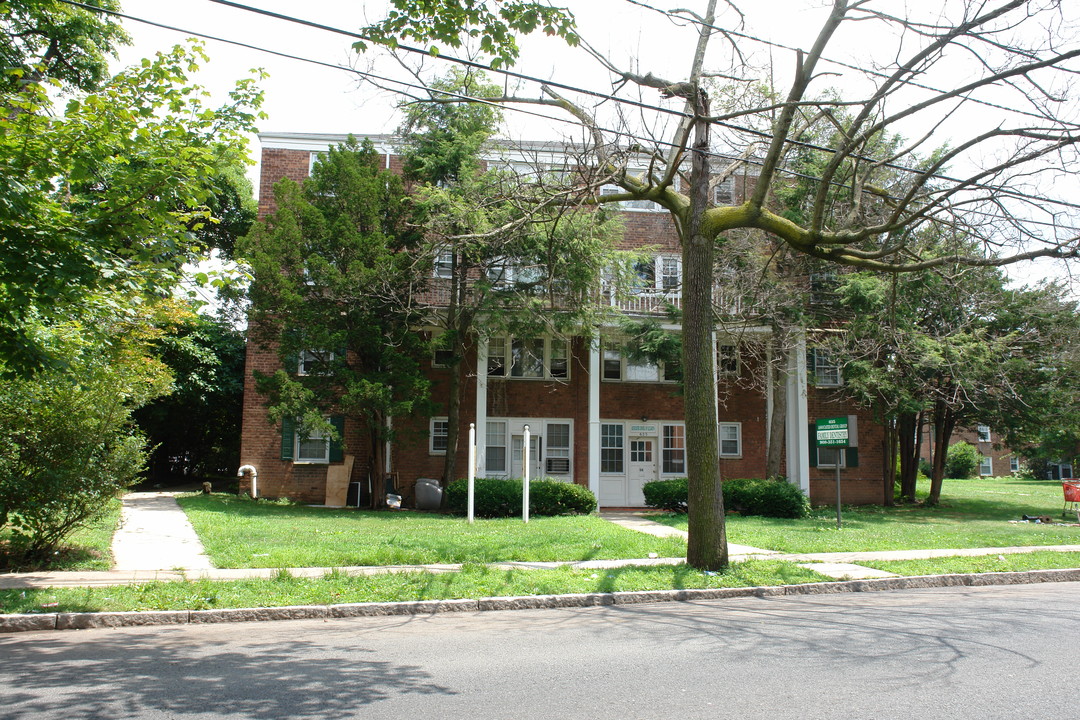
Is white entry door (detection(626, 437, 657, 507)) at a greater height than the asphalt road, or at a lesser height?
greater

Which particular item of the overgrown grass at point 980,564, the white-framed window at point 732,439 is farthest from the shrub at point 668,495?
the overgrown grass at point 980,564

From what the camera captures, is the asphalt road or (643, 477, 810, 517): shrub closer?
the asphalt road

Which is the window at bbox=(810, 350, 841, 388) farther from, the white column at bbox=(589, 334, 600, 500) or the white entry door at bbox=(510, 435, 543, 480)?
the white entry door at bbox=(510, 435, 543, 480)

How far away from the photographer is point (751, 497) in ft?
63.5

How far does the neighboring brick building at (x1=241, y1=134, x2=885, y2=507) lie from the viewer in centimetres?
2202

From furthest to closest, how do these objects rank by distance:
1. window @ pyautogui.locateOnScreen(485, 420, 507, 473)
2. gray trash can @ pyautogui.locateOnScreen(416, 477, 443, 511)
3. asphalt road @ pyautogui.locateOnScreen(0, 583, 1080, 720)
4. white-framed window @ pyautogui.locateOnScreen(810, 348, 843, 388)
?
white-framed window @ pyautogui.locateOnScreen(810, 348, 843, 388) → window @ pyautogui.locateOnScreen(485, 420, 507, 473) → gray trash can @ pyautogui.locateOnScreen(416, 477, 443, 511) → asphalt road @ pyautogui.locateOnScreen(0, 583, 1080, 720)

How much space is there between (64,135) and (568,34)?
17.6 feet

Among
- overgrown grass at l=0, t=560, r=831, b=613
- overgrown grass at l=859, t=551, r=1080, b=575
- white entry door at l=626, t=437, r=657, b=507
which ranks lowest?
overgrown grass at l=859, t=551, r=1080, b=575

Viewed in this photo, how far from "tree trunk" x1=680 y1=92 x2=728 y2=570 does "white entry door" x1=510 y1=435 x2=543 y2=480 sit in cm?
1245

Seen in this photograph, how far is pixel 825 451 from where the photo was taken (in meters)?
24.8

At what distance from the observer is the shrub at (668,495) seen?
63.4 ft

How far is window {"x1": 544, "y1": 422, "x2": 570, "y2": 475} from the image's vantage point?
76.0 feet

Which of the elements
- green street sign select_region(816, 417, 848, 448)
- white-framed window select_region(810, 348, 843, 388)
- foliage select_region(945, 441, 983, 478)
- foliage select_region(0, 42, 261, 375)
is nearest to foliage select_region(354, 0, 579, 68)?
foliage select_region(0, 42, 261, 375)

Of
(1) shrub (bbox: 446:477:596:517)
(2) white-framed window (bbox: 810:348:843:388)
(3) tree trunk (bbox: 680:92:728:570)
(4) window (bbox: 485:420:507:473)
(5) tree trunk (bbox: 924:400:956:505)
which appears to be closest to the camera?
(3) tree trunk (bbox: 680:92:728:570)
